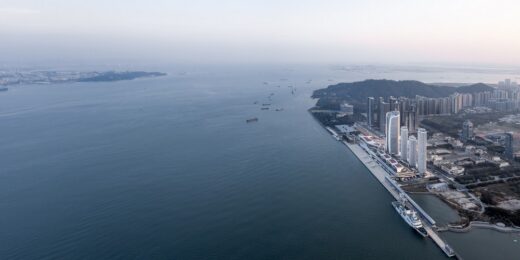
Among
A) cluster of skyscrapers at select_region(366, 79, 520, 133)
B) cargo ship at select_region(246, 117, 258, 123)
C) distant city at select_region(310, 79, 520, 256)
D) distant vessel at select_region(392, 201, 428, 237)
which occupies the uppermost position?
cluster of skyscrapers at select_region(366, 79, 520, 133)

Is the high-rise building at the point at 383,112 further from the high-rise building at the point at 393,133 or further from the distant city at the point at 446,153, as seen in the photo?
the high-rise building at the point at 393,133

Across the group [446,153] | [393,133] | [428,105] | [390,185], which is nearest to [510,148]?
[446,153]

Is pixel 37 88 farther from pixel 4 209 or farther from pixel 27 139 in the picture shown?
pixel 4 209

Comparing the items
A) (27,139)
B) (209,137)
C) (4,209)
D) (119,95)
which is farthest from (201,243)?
(119,95)

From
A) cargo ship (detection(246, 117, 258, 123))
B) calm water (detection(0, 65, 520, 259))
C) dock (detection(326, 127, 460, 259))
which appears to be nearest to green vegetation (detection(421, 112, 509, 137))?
dock (detection(326, 127, 460, 259))

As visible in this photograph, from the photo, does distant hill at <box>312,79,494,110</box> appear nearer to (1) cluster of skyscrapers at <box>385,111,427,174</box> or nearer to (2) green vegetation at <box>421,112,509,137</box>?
(2) green vegetation at <box>421,112,509,137</box>

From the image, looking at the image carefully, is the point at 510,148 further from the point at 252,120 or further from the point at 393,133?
the point at 252,120
